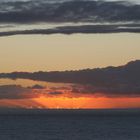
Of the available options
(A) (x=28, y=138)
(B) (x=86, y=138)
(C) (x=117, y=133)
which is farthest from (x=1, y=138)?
(C) (x=117, y=133)

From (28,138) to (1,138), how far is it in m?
3.05

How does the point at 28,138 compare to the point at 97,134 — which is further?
the point at 97,134

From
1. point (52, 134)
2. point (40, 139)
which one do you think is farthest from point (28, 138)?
point (52, 134)

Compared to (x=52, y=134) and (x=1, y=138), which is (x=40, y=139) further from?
(x=52, y=134)

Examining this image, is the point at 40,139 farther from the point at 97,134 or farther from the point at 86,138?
the point at 97,134

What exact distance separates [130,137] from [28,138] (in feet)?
38.1

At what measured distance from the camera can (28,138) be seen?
10150cm

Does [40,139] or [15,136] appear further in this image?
[15,136]

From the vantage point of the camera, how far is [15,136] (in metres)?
107

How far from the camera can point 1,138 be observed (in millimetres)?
100500

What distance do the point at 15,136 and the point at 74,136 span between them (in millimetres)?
6990

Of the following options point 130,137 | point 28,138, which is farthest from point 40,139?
point 130,137

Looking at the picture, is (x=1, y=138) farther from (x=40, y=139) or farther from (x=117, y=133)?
(x=117, y=133)

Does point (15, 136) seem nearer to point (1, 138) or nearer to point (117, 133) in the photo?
point (1, 138)
